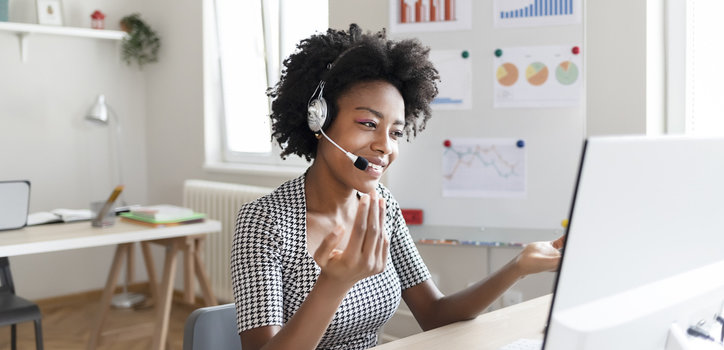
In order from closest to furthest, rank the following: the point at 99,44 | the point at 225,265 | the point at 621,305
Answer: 1. the point at 621,305
2. the point at 225,265
3. the point at 99,44

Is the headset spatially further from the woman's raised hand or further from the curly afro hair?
the woman's raised hand

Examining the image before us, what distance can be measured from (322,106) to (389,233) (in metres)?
0.36

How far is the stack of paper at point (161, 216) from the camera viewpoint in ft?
9.84

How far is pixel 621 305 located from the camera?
735mm

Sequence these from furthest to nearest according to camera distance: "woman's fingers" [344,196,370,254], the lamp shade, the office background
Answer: the office background
the lamp shade
"woman's fingers" [344,196,370,254]

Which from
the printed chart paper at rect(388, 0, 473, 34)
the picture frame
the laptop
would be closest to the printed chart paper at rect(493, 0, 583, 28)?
the printed chart paper at rect(388, 0, 473, 34)

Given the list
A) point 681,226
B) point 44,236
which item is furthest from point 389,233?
point 44,236

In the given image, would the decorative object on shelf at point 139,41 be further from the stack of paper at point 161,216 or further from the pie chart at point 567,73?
the pie chart at point 567,73

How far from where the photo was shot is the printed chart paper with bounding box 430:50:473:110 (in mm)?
2598

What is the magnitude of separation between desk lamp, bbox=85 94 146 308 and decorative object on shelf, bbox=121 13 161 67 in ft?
1.05

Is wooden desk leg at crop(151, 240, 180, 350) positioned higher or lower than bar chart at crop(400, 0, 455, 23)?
lower

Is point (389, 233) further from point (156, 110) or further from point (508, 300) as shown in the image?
point (156, 110)

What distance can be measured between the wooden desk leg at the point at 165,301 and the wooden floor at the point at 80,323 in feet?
0.76

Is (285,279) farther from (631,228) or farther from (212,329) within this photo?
(631,228)
